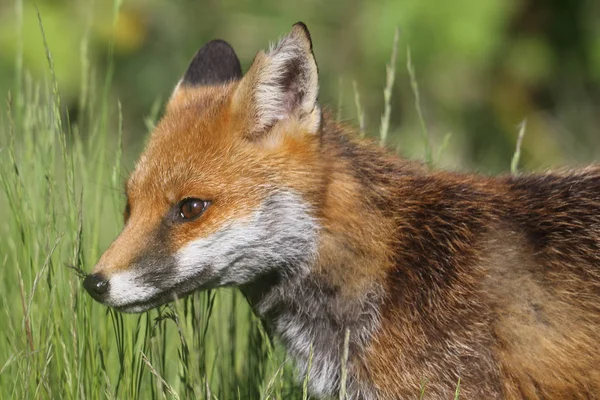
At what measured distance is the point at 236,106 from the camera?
13.6 ft

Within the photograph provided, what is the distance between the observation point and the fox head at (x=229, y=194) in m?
3.80

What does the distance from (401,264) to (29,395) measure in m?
1.80

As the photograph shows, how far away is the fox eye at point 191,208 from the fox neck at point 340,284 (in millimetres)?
498

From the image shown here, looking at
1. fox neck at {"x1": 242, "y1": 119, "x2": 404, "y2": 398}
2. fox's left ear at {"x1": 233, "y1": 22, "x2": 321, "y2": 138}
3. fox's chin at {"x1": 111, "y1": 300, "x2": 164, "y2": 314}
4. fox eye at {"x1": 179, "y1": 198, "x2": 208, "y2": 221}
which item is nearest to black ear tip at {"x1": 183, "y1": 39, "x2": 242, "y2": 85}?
fox's left ear at {"x1": 233, "y1": 22, "x2": 321, "y2": 138}

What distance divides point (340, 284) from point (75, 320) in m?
1.20

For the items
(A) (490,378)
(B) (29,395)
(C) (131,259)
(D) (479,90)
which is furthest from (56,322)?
(D) (479,90)

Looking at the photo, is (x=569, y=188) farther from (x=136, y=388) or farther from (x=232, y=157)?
(x=136, y=388)

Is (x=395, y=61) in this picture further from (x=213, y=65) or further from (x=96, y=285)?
(x=96, y=285)

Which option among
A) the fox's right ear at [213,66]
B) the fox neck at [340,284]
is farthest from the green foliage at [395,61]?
the fox neck at [340,284]

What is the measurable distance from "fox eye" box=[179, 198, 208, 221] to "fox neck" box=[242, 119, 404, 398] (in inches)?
19.6

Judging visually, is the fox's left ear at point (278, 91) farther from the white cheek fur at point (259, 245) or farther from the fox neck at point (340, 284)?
the white cheek fur at point (259, 245)

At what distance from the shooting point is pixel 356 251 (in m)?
4.03

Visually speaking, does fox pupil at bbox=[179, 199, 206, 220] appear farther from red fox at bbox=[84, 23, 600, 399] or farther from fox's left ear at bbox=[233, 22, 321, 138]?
fox's left ear at bbox=[233, 22, 321, 138]

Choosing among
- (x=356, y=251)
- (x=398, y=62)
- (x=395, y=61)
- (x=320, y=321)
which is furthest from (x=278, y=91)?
(x=398, y=62)
